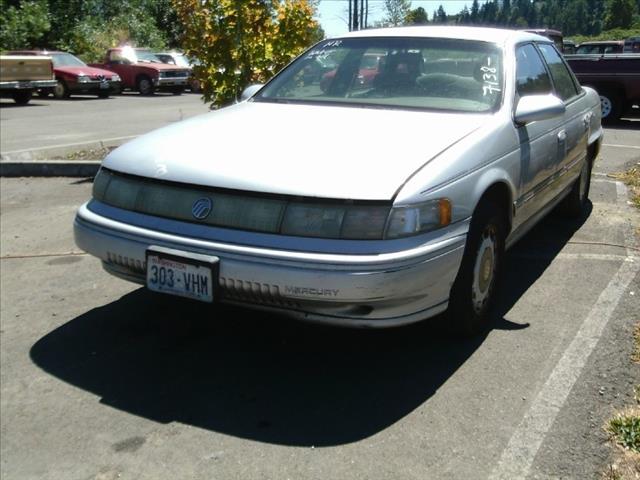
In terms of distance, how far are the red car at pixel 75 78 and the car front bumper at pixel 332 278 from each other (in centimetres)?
2090

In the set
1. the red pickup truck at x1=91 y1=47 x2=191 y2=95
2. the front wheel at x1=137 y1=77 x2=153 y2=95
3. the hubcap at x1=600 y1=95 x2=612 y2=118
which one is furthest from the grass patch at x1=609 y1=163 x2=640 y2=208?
the front wheel at x1=137 y1=77 x2=153 y2=95

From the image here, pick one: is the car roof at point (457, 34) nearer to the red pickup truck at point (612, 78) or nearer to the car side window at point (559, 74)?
the car side window at point (559, 74)

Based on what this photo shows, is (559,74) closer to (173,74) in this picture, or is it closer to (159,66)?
(173,74)

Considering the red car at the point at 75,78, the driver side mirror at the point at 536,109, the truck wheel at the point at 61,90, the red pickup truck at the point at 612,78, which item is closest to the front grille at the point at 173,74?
the red car at the point at 75,78

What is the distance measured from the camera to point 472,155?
3725 mm

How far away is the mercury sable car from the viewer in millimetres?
3266

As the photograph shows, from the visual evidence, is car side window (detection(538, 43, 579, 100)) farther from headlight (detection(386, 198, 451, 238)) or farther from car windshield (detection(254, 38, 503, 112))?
headlight (detection(386, 198, 451, 238))

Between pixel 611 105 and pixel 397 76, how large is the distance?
1015cm

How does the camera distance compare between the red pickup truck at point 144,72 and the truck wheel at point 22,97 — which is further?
the red pickup truck at point 144,72

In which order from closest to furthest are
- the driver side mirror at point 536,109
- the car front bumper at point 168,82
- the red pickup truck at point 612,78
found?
the driver side mirror at point 536,109 → the red pickup truck at point 612,78 → the car front bumper at point 168,82

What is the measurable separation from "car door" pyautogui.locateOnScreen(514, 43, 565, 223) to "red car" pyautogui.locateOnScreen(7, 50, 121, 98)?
20.1 metres

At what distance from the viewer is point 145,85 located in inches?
1031

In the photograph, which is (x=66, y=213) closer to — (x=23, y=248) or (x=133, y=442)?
(x=23, y=248)

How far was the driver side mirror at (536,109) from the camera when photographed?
13.8 feet
